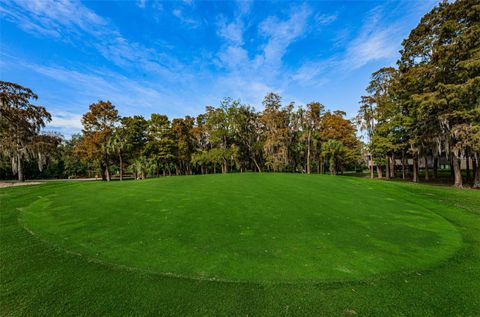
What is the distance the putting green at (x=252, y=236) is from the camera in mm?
3715

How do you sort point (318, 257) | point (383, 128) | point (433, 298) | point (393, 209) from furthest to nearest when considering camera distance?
point (383, 128), point (393, 209), point (318, 257), point (433, 298)

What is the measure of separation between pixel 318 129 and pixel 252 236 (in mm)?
33549

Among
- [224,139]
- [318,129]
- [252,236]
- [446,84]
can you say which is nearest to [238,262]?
[252,236]

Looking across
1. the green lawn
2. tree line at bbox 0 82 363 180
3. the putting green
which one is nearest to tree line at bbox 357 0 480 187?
the putting green

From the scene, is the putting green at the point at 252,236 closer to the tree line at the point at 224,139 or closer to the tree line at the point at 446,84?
the tree line at the point at 446,84

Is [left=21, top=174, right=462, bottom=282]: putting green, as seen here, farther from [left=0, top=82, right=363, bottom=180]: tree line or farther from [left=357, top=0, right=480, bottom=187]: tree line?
[left=0, top=82, right=363, bottom=180]: tree line

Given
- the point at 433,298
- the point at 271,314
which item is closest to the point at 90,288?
the point at 271,314

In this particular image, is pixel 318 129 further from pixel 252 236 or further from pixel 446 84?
pixel 252 236

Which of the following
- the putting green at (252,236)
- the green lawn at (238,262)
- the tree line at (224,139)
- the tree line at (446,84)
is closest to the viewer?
the green lawn at (238,262)

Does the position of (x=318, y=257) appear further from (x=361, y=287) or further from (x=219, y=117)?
(x=219, y=117)

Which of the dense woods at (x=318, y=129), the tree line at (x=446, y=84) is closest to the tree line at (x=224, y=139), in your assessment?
the dense woods at (x=318, y=129)

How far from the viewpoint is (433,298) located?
2.92m

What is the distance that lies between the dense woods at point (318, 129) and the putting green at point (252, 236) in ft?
35.7

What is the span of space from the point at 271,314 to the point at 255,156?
3596cm
